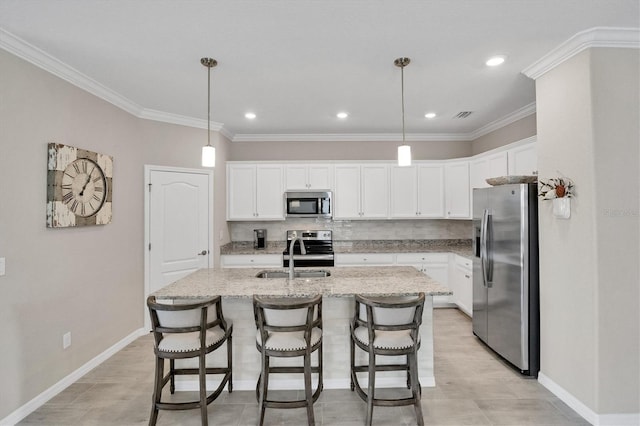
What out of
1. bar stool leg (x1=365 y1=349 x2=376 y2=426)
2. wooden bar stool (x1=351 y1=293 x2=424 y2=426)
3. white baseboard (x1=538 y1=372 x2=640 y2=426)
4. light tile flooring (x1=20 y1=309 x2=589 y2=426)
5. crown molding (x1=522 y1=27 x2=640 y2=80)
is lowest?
light tile flooring (x1=20 y1=309 x2=589 y2=426)

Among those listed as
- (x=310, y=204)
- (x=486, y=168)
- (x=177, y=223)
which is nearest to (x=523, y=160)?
(x=486, y=168)

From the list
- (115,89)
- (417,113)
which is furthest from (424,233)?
(115,89)

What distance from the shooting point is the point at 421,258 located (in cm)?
484

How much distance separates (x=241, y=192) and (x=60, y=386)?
306cm

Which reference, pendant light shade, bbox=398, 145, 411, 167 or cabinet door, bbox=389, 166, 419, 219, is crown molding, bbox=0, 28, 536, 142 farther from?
pendant light shade, bbox=398, 145, 411, 167

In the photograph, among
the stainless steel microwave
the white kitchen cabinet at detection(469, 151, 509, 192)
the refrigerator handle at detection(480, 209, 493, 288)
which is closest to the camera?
the refrigerator handle at detection(480, 209, 493, 288)

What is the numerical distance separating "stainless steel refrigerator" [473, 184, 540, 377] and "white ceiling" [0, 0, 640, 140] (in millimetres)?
1158

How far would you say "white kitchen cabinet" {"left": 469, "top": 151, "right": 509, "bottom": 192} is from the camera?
398 cm

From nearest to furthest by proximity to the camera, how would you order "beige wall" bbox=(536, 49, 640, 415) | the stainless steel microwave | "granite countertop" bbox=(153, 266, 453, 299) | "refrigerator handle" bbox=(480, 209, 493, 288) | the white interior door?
"beige wall" bbox=(536, 49, 640, 415) < "granite countertop" bbox=(153, 266, 453, 299) < "refrigerator handle" bbox=(480, 209, 493, 288) < the white interior door < the stainless steel microwave

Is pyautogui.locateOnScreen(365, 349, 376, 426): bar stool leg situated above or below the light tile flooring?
above

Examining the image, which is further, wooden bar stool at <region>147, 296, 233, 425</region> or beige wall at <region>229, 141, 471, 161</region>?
beige wall at <region>229, 141, 471, 161</region>

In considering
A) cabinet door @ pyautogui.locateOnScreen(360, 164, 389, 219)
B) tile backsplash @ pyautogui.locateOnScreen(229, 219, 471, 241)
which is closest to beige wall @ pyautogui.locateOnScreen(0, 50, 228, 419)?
tile backsplash @ pyautogui.locateOnScreen(229, 219, 471, 241)

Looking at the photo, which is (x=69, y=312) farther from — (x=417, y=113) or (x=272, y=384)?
(x=417, y=113)

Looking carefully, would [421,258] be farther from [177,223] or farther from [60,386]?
[60,386]
